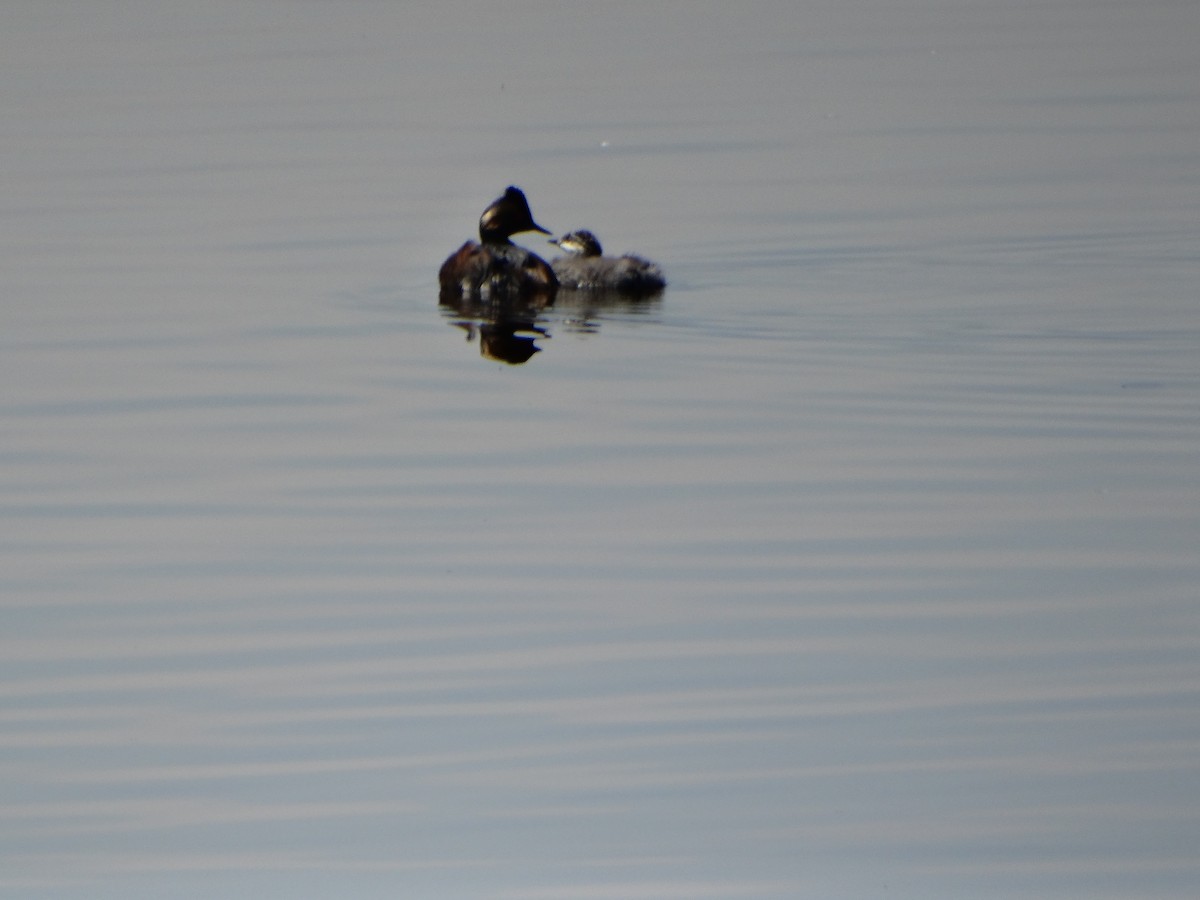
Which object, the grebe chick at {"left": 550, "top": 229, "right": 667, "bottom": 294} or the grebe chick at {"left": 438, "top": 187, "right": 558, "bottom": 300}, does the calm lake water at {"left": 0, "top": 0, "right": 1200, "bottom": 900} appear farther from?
the grebe chick at {"left": 438, "top": 187, "right": 558, "bottom": 300}

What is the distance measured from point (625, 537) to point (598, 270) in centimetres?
489

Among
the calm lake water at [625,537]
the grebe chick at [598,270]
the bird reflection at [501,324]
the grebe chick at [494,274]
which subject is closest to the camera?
the calm lake water at [625,537]

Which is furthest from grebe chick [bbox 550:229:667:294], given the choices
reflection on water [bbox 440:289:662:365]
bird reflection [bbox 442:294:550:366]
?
bird reflection [bbox 442:294:550:366]

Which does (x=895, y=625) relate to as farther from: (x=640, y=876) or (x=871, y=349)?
(x=871, y=349)

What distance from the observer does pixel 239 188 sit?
1616cm

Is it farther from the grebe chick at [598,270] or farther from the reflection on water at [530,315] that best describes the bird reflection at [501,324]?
the grebe chick at [598,270]

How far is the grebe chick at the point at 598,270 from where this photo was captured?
11.8 metres

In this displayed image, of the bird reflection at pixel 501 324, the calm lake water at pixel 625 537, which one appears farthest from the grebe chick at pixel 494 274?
the calm lake water at pixel 625 537

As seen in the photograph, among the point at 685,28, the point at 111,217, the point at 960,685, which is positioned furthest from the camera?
the point at 685,28

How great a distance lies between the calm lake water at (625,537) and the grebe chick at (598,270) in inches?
6.5

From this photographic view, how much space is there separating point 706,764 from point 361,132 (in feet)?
45.1

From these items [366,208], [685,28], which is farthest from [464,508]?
[685,28]

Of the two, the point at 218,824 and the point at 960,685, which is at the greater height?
the point at 960,685

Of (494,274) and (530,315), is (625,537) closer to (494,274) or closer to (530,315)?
(530,315)
